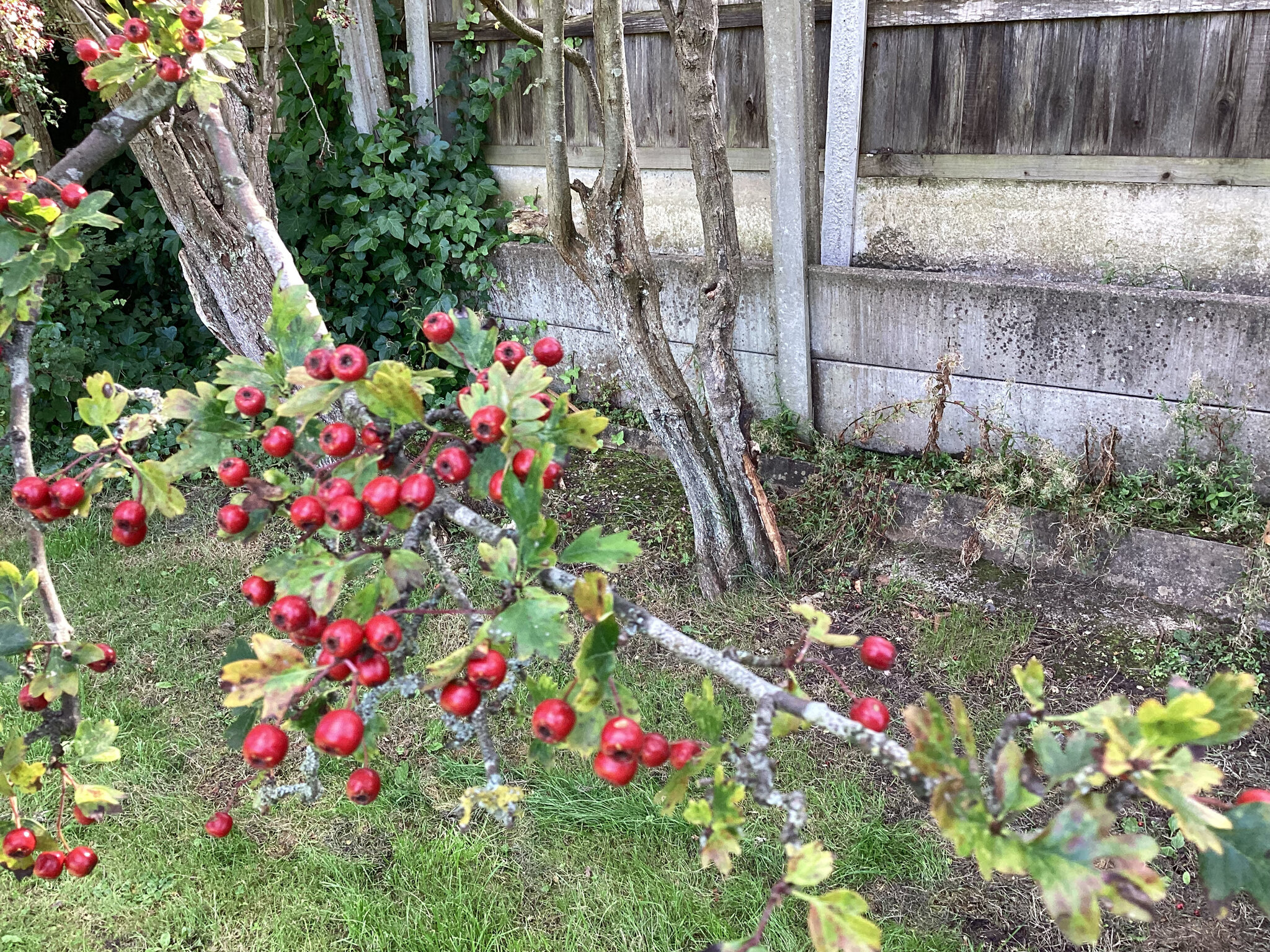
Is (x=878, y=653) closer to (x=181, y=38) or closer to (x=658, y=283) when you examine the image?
(x=181, y=38)

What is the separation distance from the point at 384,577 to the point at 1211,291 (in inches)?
131

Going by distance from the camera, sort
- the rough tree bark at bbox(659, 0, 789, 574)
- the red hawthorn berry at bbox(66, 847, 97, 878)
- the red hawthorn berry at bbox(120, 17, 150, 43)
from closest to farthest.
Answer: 1. the red hawthorn berry at bbox(120, 17, 150, 43)
2. the red hawthorn berry at bbox(66, 847, 97, 878)
3. the rough tree bark at bbox(659, 0, 789, 574)

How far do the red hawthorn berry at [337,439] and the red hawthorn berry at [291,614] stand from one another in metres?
0.16

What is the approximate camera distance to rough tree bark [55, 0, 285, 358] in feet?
10.5

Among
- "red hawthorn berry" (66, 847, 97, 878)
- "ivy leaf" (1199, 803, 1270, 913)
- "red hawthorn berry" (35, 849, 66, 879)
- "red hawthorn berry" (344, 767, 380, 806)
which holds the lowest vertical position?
"red hawthorn berry" (66, 847, 97, 878)

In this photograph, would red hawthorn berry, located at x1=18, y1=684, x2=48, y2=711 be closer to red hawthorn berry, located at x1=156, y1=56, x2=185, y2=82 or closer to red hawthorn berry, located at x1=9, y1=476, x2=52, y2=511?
red hawthorn berry, located at x1=9, y1=476, x2=52, y2=511

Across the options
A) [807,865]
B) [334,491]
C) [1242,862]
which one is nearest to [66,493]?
[334,491]

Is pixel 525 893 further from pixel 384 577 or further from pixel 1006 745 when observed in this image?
pixel 1006 745

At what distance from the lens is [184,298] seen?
518cm

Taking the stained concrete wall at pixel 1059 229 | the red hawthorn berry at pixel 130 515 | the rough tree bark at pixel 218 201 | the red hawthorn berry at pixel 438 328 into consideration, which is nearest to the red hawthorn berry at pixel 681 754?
the red hawthorn berry at pixel 438 328

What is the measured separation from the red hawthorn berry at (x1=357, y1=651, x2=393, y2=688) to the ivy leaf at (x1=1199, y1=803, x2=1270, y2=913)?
77 centimetres

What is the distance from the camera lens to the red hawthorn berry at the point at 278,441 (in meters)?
1.09

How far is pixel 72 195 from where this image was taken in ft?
4.48

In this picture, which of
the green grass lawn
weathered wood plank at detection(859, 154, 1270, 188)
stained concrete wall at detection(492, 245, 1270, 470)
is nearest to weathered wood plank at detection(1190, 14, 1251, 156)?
weathered wood plank at detection(859, 154, 1270, 188)
